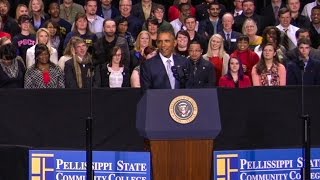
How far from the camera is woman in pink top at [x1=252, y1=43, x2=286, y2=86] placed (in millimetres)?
11695

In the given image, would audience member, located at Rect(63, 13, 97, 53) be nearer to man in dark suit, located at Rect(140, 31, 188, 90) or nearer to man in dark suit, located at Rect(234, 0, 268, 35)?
man in dark suit, located at Rect(234, 0, 268, 35)

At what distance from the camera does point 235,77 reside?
11.7 m

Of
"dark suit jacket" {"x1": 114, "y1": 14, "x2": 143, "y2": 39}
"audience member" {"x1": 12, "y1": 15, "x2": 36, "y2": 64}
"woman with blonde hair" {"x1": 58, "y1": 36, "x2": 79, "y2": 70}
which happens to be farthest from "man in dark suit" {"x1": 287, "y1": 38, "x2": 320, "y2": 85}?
"audience member" {"x1": 12, "y1": 15, "x2": 36, "y2": 64}

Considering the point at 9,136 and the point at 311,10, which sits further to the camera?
the point at 311,10

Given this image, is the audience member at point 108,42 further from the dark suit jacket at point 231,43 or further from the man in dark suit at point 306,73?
the man in dark suit at point 306,73

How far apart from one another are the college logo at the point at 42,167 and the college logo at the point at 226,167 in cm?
166

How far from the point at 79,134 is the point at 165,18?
5883 mm

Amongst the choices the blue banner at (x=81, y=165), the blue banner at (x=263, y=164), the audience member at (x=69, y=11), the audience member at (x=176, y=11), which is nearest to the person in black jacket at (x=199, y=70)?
the blue banner at (x=263, y=164)

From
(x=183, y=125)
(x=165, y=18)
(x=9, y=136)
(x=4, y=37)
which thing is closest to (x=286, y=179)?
(x=183, y=125)

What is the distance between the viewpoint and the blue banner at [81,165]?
30.9ft

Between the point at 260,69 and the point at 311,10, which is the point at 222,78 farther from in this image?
the point at 311,10

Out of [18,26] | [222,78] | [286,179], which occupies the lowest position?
[286,179]

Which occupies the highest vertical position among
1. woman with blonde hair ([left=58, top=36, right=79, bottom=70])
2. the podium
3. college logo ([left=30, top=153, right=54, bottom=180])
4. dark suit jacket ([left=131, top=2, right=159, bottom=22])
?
dark suit jacket ([left=131, top=2, right=159, bottom=22])

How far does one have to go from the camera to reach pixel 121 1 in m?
14.3
